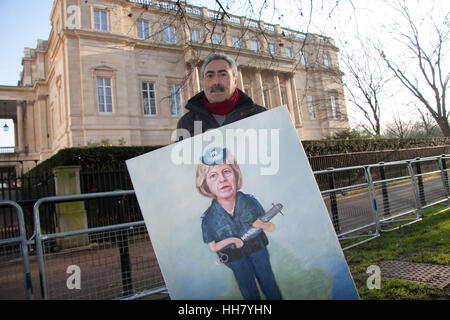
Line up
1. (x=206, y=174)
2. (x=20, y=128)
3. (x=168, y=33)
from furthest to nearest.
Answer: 1. (x=20, y=128)
2. (x=168, y=33)
3. (x=206, y=174)

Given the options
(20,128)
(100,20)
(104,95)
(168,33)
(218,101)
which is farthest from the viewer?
(20,128)

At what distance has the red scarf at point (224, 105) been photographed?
2318 mm

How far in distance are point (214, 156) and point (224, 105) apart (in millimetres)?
856

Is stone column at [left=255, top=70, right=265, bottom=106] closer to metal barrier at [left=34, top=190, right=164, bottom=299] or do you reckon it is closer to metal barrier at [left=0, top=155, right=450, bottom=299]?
metal barrier at [left=0, top=155, right=450, bottom=299]

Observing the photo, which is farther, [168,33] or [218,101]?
[168,33]

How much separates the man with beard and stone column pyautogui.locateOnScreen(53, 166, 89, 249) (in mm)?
6283

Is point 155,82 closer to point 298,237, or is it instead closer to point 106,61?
point 106,61

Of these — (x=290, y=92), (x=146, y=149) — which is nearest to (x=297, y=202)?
(x=146, y=149)

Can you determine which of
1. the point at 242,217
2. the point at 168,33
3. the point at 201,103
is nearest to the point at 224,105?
the point at 201,103

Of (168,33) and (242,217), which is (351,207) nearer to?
(242,217)

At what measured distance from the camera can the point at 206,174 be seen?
5.18 ft

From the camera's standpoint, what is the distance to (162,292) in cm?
319

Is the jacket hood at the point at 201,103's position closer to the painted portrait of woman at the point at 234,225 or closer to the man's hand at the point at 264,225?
the painted portrait of woman at the point at 234,225
